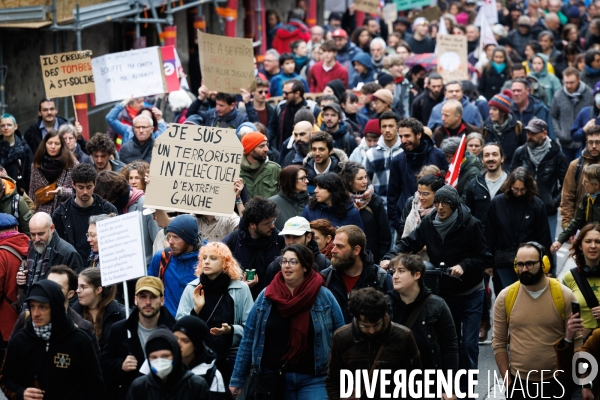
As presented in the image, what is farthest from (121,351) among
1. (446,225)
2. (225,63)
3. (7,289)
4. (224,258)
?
(225,63)

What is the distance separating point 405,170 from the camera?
1230cm

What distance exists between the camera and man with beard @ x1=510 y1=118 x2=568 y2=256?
13180mm

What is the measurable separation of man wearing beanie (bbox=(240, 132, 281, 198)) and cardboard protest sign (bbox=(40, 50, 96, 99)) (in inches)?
136

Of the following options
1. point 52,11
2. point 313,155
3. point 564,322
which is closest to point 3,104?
point 52,11

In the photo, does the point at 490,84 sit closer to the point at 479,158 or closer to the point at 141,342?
the point at 479,158

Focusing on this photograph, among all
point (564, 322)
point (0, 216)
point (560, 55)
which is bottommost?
point (564, 322)

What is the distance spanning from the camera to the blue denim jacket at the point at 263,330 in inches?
316

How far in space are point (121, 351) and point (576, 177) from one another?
5756 mm

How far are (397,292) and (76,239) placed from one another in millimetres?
3619

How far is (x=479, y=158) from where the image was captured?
512 inches

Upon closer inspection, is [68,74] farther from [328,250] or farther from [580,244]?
[580,244]

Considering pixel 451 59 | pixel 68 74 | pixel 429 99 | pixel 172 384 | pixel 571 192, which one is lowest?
pixel 172 384

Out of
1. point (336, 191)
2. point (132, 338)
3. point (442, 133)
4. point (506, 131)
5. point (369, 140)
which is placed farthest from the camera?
point (506, 131)

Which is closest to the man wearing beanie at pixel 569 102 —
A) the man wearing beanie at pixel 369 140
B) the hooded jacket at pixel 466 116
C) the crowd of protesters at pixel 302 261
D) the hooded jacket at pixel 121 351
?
the crowd of protesters at pixel 302 261
